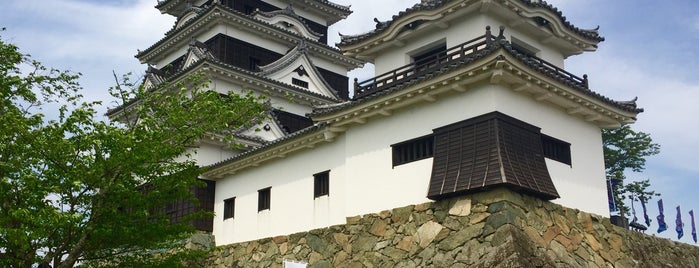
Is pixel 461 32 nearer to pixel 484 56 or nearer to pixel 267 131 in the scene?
pixel 484 56

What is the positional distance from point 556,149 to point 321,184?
5904mm

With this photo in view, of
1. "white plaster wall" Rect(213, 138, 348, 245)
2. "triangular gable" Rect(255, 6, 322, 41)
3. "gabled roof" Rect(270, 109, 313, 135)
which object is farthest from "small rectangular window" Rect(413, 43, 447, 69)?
"triangular gable" Rect(255, 6, 322, 41)

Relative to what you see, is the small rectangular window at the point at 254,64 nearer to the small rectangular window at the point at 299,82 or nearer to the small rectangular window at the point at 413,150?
the small rectangular window at the point at 299,82

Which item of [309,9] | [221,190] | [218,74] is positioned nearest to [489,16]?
[221,190]

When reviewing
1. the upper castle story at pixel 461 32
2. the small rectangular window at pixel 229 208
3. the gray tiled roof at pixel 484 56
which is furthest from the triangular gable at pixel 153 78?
the gray tiled roof at pixel 484 56

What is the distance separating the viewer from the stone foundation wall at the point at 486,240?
40.9ft

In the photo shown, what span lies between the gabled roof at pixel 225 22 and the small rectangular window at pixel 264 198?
918cm

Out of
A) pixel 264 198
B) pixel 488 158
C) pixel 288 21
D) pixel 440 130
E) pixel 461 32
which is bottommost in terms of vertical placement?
pixel 488 158

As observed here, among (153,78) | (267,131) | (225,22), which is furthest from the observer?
(153,78)

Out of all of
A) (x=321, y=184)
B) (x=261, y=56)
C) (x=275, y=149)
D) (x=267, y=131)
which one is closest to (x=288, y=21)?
(x=261, y=56)

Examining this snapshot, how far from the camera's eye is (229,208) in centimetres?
2023

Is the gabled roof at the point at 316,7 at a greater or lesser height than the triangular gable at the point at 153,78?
greater

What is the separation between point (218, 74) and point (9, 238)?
13.4 metres

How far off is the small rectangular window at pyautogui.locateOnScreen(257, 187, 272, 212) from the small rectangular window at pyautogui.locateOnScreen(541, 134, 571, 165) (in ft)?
25.8
